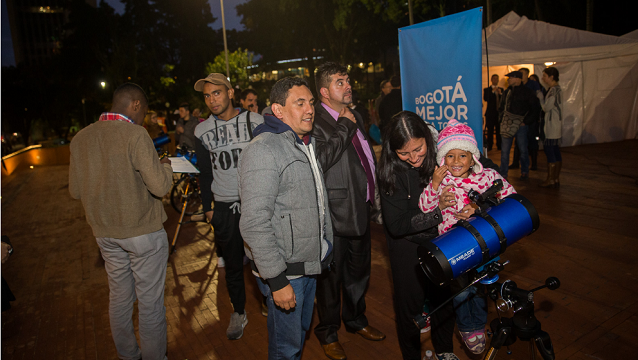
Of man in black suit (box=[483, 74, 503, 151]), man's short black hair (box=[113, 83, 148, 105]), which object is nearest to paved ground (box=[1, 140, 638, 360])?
man's short black hair (box=[113, 83, 148, 105])

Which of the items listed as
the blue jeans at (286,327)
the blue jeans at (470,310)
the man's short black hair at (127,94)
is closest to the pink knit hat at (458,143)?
the blue jeans at (470,310)

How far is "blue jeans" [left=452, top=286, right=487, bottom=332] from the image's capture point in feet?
8.33

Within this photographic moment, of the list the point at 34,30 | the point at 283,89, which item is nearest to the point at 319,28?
the point at 283,89

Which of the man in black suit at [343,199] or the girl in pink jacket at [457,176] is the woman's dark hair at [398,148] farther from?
the man in black suit at [343,199]

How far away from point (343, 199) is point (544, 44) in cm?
1016

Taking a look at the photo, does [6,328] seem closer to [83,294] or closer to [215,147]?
[83,294]

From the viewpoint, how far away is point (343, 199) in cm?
290

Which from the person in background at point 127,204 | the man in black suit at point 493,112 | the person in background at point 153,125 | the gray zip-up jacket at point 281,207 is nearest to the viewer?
the gray zip-up jacket at point 281,207

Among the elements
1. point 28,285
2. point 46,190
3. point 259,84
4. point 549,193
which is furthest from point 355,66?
point 28,285

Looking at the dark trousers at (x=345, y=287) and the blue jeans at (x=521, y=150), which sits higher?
the blue jeans at (x=521, y=150)

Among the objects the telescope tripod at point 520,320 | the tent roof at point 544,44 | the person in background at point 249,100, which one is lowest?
the telescope tripod at point 520,320

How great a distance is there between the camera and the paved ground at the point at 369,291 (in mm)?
3188

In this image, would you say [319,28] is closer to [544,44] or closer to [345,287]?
[544,44]

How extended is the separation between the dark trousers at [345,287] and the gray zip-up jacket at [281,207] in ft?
2.88
